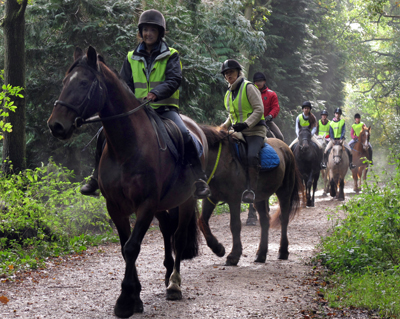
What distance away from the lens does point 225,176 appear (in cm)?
755

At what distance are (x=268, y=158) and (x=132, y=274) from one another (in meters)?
3.95

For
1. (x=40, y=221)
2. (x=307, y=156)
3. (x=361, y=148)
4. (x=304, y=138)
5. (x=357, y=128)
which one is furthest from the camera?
(x=357, y=128)

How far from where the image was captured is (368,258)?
6.31 metres

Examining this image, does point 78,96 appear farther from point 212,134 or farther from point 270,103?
point 270,103

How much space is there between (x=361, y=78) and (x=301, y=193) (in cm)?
4090

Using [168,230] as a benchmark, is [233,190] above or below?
above

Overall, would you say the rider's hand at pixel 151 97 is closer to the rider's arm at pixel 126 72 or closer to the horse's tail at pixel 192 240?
the rider's arm at pixel 126 72

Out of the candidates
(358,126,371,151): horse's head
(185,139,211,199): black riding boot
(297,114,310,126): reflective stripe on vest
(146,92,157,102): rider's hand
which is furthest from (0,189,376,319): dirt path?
(358,126,371,151): horse's head

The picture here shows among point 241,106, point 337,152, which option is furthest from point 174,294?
point 337,152

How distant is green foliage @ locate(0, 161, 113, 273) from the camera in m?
7.95

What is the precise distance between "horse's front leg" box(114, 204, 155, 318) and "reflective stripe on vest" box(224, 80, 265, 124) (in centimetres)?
355

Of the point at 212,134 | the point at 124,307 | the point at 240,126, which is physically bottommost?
the point at 124,307

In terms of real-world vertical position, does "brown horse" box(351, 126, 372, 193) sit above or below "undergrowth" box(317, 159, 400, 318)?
above

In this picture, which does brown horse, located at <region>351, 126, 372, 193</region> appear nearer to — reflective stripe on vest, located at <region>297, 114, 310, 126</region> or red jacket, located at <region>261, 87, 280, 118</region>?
reflective stripe on vest, located at <region>297, 114, 310, 126</region>
